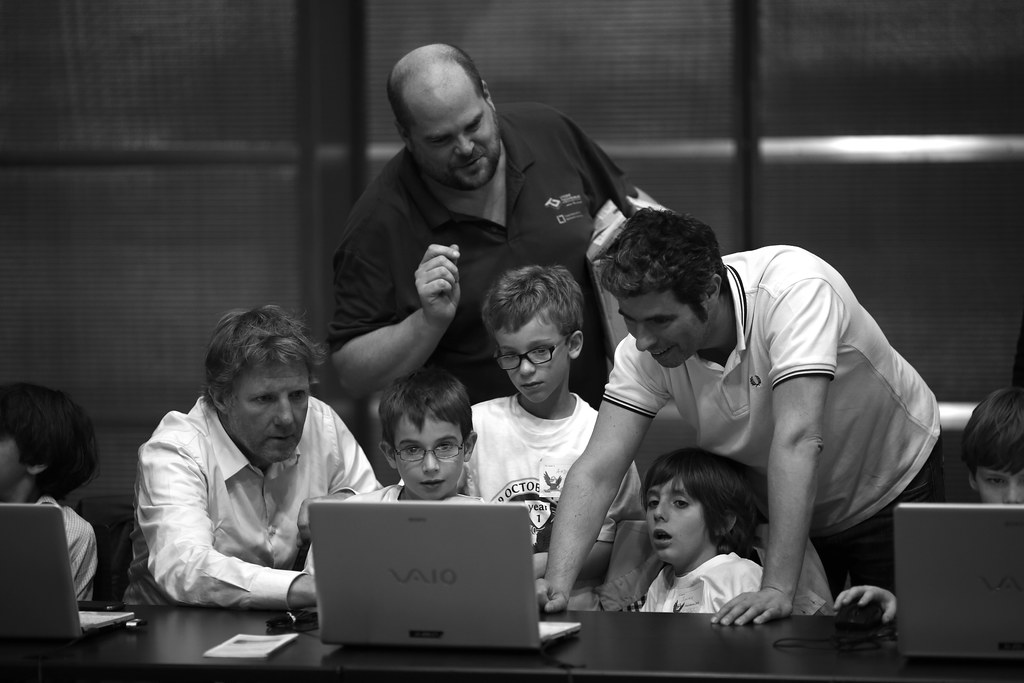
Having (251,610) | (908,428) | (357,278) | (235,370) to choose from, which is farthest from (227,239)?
(908,428)

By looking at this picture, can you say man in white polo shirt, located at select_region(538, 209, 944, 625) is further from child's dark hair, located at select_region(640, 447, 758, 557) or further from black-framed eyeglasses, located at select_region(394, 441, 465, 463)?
black-framed eyeglasses, located at select_region(394, 441, 465, 463)

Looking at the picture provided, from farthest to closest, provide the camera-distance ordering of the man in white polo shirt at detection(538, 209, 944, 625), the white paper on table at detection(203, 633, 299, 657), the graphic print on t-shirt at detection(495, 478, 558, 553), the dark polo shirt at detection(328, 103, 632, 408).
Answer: the dark polo shirt at detection(328, 103, 632, 408) < the graphic print on t-shirt at detection(495, 478, 558, 553) < the man in white polo shirt at detection(538, 209, 944, 625) < the white paper on table at detection(203, 633, 299, 657)

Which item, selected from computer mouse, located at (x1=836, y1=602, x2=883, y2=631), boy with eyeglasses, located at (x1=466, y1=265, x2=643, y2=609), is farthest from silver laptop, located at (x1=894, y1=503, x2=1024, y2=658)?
boy with eyeglasses, located at (x1=466, y1=265, x2=643, y2=609)

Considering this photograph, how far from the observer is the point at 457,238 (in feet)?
10.3

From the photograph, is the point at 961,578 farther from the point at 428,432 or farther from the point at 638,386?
the point at 428,432

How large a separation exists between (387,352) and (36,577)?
114 centimetres

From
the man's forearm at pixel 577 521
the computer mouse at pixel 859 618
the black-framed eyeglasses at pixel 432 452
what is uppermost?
the black-framed eyeglasses at pixel 432 452

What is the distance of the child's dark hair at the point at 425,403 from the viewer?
2.68 metres

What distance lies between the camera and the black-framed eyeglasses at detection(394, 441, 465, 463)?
2.69 metres

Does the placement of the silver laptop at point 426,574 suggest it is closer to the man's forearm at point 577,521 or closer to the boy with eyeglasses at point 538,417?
the man's forearm at point 577,521

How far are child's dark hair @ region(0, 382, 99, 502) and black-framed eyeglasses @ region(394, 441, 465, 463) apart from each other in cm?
85

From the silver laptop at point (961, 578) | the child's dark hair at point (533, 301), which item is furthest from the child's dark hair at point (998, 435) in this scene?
the child's dark hair at point (533, 301)

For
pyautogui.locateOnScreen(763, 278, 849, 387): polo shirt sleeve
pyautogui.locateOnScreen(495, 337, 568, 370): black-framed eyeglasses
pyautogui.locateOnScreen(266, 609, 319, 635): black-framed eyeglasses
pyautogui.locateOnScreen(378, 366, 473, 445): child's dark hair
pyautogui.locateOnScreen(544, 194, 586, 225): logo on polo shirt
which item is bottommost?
pyautogui.locateOnScreen(266, 609, 319, 635): black-framed eyeglasses

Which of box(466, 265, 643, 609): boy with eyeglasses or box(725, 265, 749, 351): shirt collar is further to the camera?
box(466, 265, 643, 609): boy with eyeglasses
